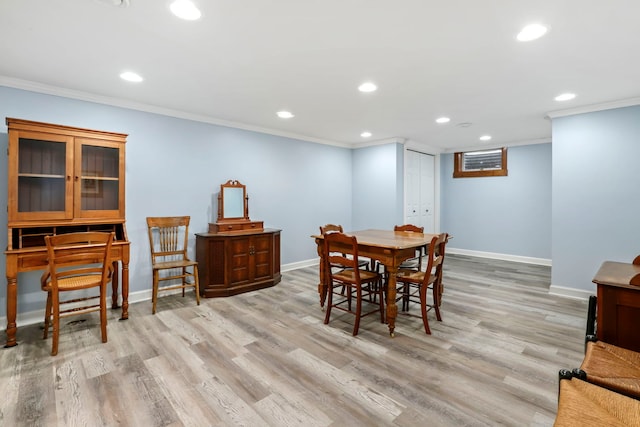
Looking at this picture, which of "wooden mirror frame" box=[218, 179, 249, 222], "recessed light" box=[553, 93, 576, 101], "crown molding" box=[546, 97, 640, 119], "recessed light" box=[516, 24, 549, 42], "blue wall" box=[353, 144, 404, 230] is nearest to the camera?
"recessed light" box=[516, 24, 549, 42]

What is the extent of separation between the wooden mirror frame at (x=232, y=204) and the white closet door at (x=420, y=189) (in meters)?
3.15

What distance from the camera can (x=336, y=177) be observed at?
20.0ft

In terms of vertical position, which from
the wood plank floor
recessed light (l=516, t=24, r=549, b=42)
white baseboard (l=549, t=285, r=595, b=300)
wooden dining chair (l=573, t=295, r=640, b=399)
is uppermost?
recessed light (l=516, t=24, r=549, b=42)

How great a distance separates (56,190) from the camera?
2947 mm

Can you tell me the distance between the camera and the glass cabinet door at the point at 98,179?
3.02m

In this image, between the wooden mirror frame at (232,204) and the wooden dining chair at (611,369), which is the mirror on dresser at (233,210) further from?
the wooden dining chair at (611,369)

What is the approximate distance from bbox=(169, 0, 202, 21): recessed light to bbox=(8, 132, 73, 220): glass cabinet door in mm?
1916

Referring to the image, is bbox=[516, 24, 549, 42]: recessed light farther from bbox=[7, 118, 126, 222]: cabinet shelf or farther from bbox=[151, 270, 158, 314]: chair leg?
bbox=[151, 270, 158, 314]: chair leg

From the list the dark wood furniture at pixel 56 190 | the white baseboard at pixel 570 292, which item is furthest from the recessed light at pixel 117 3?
the white baseboard at pixel 570 292

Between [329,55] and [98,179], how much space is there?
Result: 8.67ft

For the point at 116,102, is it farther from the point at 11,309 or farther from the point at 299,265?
the point at 299,265

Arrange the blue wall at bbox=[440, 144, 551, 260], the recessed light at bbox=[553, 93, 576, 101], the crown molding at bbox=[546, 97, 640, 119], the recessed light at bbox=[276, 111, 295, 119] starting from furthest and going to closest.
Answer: the blue wall at bbox=[440, 144, 551, 260] → the recessed light at bbox=[276, 111, 295, 119] → the crown molding at bbox=[546, 97, 640, 119] → the recessed light at bbox=[553, 93, 576, 101]

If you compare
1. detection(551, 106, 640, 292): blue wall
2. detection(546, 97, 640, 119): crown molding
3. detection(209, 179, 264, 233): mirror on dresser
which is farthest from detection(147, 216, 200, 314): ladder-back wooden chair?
detection(546, 97, 640, 119): crown molding

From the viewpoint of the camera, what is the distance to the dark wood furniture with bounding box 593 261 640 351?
173cm
